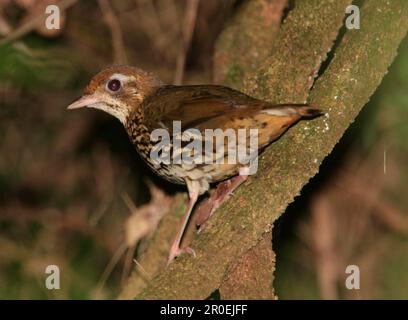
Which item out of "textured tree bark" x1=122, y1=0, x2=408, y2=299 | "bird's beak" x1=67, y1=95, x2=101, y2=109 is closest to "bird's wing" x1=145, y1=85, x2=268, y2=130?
"textured tree bark" x1=122, y1=0, x2=408, y2=299

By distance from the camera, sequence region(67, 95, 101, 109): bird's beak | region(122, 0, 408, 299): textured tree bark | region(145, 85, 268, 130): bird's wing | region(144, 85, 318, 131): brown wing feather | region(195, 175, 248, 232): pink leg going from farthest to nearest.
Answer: region(67, 95, 101, 109): bird's beak → region(195, 175, 248, 232): pink leg → region(145, 85, 268, 130): bird's wing → region(144, 85, 318, 131): brown wing feather → region(122, 0, 408, 299): textured tree bark

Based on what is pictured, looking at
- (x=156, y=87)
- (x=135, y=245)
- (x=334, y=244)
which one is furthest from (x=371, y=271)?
(x=156, y=87)

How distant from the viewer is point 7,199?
7.55m

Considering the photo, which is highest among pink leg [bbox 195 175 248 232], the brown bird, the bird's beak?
the bird's beak

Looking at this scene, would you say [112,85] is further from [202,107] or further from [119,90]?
[202,107]

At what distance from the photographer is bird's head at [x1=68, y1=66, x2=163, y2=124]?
16.6 feet

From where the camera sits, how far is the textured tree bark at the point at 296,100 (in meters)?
3.97

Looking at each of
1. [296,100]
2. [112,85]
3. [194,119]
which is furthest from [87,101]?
[296,100]

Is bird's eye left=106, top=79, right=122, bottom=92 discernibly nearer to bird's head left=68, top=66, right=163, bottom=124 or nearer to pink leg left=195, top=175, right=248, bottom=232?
bird's head left=68, top=66, right=163, bottom=124

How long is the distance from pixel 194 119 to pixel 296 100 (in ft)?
1.99

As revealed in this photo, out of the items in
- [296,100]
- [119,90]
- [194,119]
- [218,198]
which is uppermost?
[119,90]

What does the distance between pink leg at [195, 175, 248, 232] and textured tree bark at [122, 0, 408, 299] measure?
99 mm

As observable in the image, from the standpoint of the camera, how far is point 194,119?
439 centimetres
